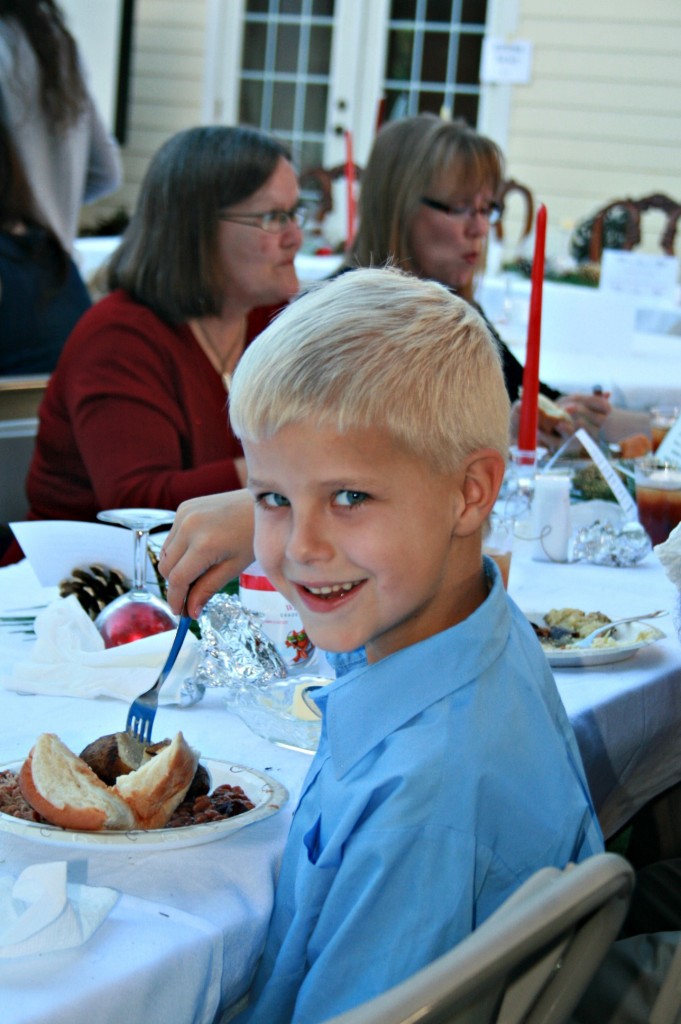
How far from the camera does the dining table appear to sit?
0.81 meters

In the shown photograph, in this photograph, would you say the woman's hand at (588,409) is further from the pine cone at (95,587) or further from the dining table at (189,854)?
the pine cone at (95,587)

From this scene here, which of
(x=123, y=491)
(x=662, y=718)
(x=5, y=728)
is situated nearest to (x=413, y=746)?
(x=5, y=728)

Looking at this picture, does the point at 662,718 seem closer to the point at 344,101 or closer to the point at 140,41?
the point at 344,101

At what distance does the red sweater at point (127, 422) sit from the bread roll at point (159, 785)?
1125mm

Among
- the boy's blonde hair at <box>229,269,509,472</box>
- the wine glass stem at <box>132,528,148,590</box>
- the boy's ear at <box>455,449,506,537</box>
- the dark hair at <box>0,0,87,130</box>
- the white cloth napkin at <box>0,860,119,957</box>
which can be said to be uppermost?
the dark hair at <box>0,0,87,130</box>

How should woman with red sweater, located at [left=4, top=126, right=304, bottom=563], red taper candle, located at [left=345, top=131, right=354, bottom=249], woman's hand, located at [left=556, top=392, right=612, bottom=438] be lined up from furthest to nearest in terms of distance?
1. red taper candle, located at [left=345, top=131, right=354, bottom=249]
2. woman's hand, located at [left=556, top=392, right=612, bottom=438]
3. woman with red sweater, located at [left=4, top=126, right=304, bottom=563]

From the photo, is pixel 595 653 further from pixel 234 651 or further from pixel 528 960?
pixel 528 960

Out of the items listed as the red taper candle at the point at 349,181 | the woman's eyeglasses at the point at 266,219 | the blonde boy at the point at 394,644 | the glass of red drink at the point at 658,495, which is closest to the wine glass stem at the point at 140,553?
the blonde boy at the point at 394,644

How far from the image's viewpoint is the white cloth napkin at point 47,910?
2.68 feet

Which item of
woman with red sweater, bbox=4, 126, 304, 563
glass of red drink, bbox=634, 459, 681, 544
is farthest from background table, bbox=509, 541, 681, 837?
woman with red sweater, bbox=4, 126, 304, 563

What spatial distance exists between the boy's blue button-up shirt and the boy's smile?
5cm

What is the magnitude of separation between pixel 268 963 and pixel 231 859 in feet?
0.32

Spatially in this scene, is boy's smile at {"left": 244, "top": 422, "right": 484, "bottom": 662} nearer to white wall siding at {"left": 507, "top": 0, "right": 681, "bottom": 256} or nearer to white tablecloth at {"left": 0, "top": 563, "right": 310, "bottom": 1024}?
white tablecloth at {"left": 0, "top": 563, "right": 310, "bottom": 1024}

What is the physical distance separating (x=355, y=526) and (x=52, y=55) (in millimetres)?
2694
